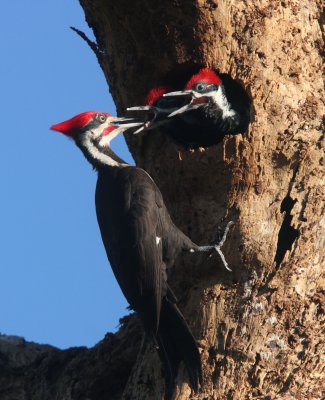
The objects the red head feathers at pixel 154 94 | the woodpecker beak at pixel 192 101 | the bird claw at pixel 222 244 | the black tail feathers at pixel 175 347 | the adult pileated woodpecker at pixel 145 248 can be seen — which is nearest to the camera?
the black tail feathers at pixel 175 347

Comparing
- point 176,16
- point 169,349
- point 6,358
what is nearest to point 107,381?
point 6,358

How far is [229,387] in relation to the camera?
4273 mm

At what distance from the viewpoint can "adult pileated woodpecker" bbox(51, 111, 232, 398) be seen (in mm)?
4402

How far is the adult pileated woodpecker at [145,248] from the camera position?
4402 mm

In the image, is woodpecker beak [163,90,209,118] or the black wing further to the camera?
woodpecker beak [163,90,209,118]

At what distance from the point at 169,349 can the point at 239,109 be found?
1.49 m

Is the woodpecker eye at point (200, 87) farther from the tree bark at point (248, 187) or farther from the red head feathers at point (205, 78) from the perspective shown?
the tree bark at point (248, 187)

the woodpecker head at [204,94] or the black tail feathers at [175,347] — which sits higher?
the woodpecker head at [204,94]

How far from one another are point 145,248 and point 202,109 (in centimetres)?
112

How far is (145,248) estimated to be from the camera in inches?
190

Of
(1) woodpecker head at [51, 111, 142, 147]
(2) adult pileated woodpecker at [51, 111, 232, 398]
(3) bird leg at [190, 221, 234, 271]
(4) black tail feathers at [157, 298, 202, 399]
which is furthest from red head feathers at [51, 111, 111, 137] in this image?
(4) black tail feathers at [157, 298, 202, 399]

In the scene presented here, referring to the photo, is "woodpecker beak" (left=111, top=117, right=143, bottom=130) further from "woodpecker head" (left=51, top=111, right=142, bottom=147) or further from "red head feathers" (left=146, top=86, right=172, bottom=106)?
"red head feathers" (left=146, top=86, right=172, bottom=106)

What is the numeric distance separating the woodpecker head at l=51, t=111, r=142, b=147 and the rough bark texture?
8.1 inches

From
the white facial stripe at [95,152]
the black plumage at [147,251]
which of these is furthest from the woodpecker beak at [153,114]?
the white facial stripe at [95,152]
